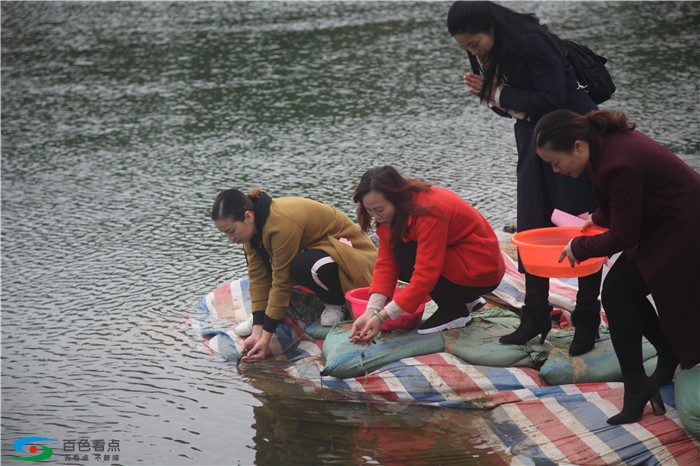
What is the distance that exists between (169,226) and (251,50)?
5.23 meters

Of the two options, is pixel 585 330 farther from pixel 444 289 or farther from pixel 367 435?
pixel 367 435

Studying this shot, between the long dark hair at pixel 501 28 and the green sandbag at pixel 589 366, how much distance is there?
48.7 inches

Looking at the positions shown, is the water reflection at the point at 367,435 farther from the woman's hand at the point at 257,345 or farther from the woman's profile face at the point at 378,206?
the woman's profile face at the point at 378,206

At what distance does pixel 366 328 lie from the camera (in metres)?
3.79

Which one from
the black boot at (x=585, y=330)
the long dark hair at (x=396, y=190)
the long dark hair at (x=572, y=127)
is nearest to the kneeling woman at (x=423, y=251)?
the long dark hair at (x=396, y=190)

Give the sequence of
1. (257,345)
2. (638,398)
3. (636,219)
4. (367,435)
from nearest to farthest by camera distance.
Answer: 1. (636,219)
2. (638,398)
3. (367,435)
4. (257,345)

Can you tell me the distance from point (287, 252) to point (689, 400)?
1.93 metres

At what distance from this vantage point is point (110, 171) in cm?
757

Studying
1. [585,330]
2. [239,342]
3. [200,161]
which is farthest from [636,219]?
[200,161]

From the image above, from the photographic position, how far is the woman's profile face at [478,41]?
374cm

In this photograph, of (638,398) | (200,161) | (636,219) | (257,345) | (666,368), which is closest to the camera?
(636,219)

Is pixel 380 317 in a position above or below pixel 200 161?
above

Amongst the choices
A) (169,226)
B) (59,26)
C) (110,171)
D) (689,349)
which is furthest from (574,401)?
(59,26)

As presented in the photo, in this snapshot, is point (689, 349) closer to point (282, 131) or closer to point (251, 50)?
point (282, 131)
